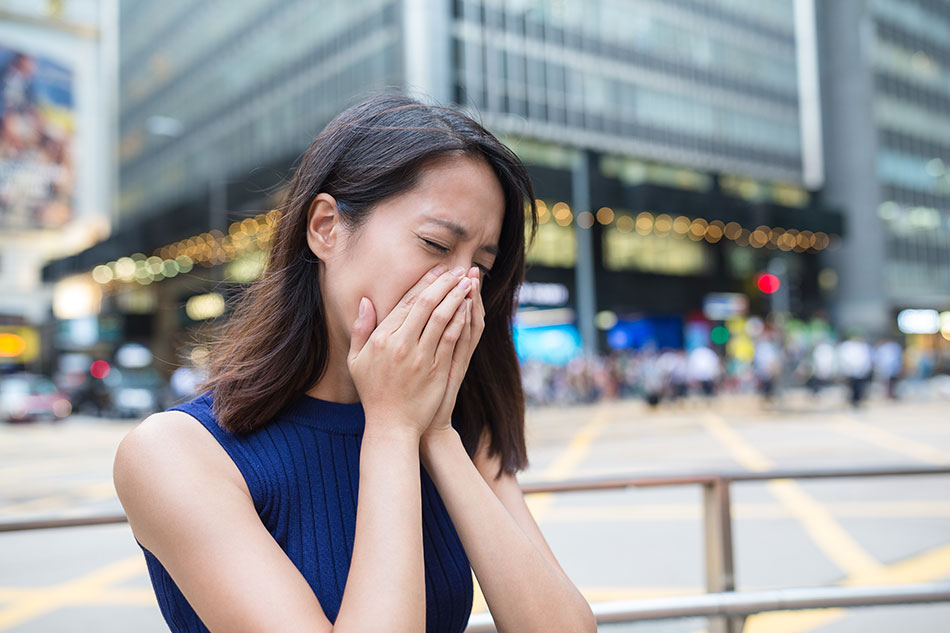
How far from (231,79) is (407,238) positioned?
136 feet

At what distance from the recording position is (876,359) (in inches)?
983

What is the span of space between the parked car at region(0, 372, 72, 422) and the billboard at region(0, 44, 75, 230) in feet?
101

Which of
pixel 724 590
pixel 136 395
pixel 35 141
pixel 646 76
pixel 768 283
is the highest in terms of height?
pixel 35 141

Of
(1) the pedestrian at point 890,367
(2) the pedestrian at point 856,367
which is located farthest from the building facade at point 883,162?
(2) the pedestrian at point 856,367

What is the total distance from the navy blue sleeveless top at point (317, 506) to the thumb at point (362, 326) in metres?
0.22

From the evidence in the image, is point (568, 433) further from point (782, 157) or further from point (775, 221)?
point (782, 157)

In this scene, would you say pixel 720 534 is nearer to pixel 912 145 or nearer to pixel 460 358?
pixel 460 358

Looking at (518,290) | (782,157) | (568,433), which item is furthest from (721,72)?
(518,290)

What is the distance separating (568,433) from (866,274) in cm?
3458

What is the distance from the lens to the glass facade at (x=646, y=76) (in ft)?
98.0

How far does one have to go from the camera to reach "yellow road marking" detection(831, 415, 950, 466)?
34.6 feet

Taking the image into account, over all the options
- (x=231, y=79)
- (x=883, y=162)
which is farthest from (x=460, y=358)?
(x=883, y=162)

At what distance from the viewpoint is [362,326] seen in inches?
47.1

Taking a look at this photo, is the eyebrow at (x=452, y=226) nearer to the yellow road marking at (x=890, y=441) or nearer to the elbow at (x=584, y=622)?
the elbow at (x=584, y=622)
